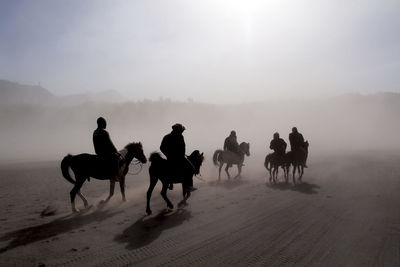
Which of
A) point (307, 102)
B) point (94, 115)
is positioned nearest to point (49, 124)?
point (94, 115)

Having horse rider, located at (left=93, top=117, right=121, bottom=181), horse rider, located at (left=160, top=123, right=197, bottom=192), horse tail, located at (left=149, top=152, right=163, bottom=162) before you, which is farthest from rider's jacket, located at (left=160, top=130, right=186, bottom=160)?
horse rider, located at (left=93, top=117, right=121, bottom=181)

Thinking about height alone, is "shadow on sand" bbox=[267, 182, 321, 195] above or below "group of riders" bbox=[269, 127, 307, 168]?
below

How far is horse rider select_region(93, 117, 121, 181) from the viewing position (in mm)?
11617

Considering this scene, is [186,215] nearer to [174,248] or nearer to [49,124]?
[174,248]

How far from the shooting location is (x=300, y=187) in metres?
15.8

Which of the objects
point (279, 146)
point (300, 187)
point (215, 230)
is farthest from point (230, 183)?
point (215, 230)

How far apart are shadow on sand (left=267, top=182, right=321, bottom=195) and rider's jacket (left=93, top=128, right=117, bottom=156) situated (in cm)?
778

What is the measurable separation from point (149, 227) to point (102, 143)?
13.3 feet

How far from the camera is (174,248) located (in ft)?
23.8

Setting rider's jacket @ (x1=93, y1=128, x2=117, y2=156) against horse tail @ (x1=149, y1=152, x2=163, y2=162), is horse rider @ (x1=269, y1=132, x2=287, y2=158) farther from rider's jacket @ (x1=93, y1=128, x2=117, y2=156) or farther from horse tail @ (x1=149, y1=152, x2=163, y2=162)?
rider's jacket @ (x1=93, y1=128, x2=117, y2=156)

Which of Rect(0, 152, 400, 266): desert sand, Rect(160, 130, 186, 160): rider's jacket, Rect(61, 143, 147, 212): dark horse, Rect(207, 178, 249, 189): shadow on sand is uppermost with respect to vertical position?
Rect(160, 130, 186, 160): rider's jacket

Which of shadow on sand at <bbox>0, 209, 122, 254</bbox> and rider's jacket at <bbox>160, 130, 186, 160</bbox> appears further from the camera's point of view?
rider's jacket at <bbox>160, 130, 186, 160</bbox>

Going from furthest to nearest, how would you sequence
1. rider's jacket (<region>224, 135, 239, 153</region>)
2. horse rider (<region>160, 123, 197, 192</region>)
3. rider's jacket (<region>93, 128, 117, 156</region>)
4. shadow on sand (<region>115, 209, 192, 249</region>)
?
1. rider's jacket (<region>224, 135, 239, 153</region>)
2. rider's jacket (<region>93, 128, 117, 156</region>)
3. horse rider (<region>160, 123, 197, 192</region>)
4. shadow on sand (<region>115, 209, 192, 249</region>)

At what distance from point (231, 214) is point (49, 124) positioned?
257 feet
